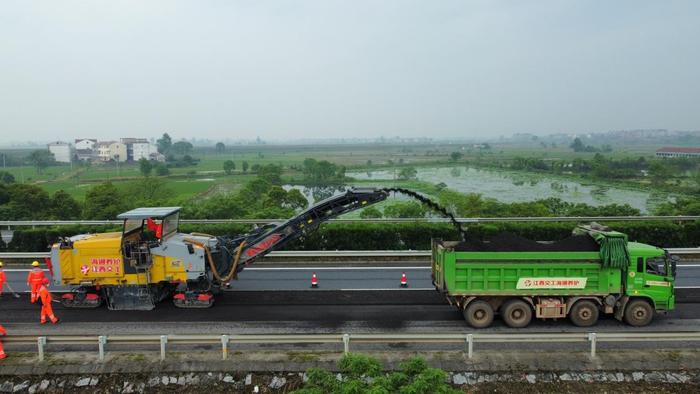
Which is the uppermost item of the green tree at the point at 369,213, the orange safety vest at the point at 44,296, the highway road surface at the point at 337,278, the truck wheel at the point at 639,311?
the green tree at the point at 369,213

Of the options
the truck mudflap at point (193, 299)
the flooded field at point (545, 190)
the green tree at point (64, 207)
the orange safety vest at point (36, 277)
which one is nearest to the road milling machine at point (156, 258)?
the truck mudflap at point (193, 299)

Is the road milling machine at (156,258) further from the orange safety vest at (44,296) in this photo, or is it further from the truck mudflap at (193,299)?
the orange safety vest at (44,296)

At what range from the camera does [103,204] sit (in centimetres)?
2423

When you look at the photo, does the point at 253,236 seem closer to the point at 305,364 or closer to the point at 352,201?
the point at 352,201

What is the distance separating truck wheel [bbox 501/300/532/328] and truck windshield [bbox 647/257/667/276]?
2920 mm

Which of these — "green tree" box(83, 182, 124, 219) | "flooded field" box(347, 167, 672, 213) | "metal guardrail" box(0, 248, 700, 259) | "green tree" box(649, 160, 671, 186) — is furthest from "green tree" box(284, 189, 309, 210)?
"green tree" box(649, 160, 671, 186)

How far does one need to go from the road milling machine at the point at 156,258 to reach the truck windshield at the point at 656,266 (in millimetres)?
6330

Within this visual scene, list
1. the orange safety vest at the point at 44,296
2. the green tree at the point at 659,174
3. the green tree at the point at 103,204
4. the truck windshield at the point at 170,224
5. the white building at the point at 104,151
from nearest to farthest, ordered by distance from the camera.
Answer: the orange safety vest at the point at 44,296 → the truck windshield at the point at 170,224 → the green tree at the point at 103,204 → the green tree at the point at 659,174 → the white building at the point at 104,151

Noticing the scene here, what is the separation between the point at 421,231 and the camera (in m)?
18.6

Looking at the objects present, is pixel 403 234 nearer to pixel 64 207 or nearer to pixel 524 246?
pixel 524 246

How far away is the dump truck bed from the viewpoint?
428 inches

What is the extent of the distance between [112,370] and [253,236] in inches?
213

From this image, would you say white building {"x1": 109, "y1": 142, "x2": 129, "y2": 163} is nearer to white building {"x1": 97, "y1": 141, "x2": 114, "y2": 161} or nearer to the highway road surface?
white building {"x1": 97, "y1": 141, "x2": 114, "y2": 161}

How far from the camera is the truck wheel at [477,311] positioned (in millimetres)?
11133
